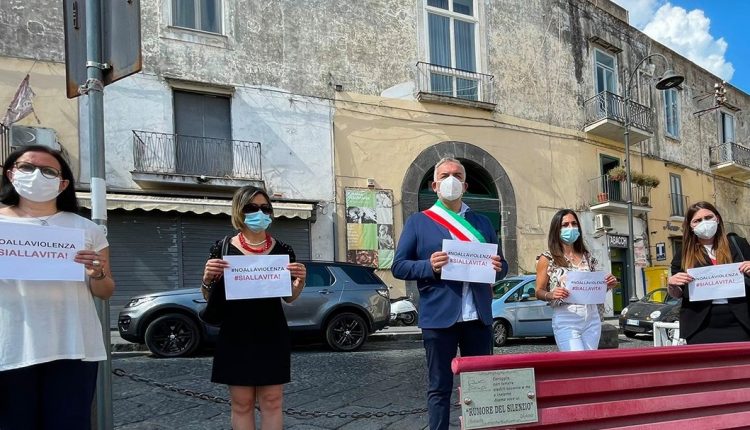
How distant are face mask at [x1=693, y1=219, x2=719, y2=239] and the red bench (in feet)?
4.23

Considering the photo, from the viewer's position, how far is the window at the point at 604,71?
2206cm

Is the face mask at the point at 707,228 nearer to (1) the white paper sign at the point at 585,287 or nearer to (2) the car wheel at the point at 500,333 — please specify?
(1) the white paper sign at the point at 585,287

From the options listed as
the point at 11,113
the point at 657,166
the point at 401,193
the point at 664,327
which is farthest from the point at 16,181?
the point at 657,166

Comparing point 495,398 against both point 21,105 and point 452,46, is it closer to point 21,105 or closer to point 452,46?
point 21,105

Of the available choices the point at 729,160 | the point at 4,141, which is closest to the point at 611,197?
the point at 729,160

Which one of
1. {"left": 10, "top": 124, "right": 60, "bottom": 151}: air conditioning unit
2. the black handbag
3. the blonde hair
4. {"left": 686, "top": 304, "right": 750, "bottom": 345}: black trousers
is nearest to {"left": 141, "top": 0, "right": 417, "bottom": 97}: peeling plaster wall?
{"left": 10, "top": 124, "right": 60, "bottom": 151}: air conditioning unit

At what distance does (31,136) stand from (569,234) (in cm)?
1170

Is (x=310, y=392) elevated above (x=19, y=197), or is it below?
below

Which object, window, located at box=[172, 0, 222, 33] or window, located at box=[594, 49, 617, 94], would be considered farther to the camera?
window, located at box=[594, 49, 617, 94]

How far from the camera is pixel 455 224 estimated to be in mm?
3768

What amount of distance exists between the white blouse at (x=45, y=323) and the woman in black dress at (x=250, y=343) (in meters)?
0.70

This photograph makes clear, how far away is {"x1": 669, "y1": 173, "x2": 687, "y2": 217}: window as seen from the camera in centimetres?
2452

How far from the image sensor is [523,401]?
241cm

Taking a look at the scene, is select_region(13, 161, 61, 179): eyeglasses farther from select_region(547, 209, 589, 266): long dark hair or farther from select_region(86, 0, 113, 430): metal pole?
select_region(547, 209, 589, 266): long dark hair
